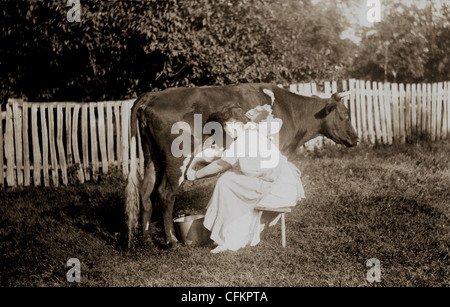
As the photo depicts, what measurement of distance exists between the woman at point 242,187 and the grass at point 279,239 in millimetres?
252

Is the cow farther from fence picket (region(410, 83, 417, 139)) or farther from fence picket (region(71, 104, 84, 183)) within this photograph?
fence picket (region(410, 83, 417, 139))

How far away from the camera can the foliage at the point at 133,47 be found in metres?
8.94

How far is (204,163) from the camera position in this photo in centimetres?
577

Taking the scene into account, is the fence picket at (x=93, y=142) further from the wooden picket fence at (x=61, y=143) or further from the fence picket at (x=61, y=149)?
the fence picket at (x=61, y=149)

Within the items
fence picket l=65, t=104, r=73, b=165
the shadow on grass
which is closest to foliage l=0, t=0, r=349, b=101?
fence picket l=65, t=104, r=73, b=165

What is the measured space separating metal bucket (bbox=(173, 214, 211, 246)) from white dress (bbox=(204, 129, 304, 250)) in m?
0.28

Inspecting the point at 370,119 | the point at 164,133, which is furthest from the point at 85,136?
the point at 370,119

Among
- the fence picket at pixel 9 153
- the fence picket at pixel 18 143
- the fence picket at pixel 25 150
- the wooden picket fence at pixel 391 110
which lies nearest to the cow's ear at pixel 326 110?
the wooden picket fence at pixel 391 110

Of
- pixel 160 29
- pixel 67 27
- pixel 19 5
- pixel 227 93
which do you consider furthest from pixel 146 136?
pixel 19 5

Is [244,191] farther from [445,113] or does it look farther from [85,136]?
[445,113]

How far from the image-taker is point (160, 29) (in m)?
8.91

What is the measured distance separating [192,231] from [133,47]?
530 cm

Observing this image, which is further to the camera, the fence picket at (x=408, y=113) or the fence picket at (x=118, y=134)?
the fence picket at (x=408, y=113)
